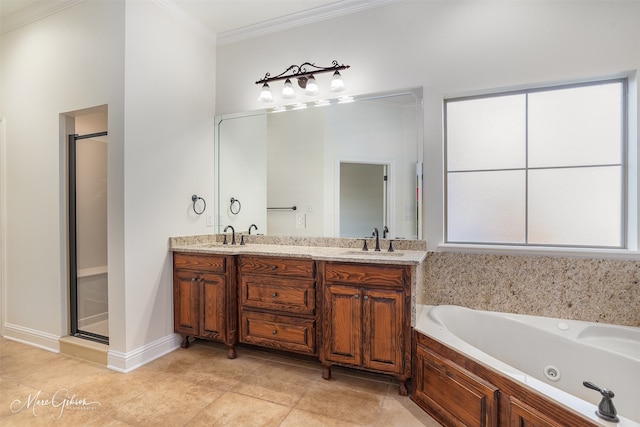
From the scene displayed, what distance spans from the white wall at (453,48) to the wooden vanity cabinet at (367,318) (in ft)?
2.06

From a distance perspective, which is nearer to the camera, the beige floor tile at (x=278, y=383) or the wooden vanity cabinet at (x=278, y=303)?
the beige floor tile at (x=278, y=383)

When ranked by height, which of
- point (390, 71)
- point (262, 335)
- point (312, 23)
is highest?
point (312, 23)

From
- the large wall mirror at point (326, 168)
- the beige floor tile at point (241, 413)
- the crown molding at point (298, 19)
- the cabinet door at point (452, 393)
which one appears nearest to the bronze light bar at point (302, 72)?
the large wall mirror at point (326, 168)

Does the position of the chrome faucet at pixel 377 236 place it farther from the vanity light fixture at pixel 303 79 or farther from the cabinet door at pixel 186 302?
the cabinet door at pixel 186 302

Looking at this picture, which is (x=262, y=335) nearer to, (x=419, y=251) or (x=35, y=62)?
(x=419, y=251)

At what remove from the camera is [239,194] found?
3.17 m

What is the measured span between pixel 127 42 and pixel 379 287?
255 centimetres

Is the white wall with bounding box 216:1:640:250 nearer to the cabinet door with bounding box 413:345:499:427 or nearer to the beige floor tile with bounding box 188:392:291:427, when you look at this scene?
the cabinet door with bounding box 413:345:499:427

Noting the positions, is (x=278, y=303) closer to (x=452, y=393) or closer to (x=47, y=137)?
(x=452, y=393)

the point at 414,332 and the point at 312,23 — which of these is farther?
the point at 312,23

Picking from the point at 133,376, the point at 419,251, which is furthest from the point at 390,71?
the point at 133,376

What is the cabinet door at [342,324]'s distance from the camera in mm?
2094

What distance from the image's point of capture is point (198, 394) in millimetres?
2041

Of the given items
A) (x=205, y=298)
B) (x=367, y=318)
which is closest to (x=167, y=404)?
(x=205, y=298)
